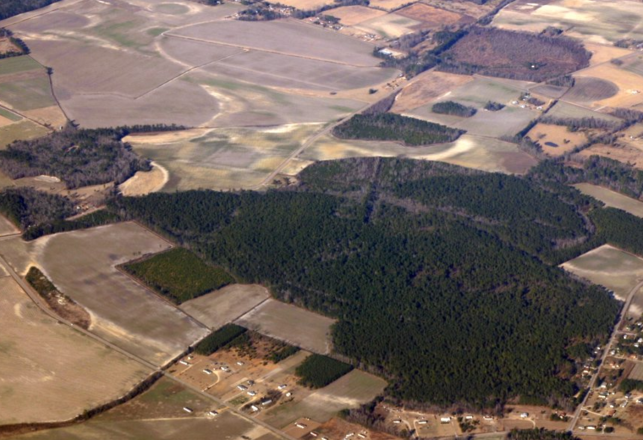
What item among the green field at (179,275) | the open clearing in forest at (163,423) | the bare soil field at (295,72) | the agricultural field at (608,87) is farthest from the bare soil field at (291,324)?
the agricultural field at (608,87)

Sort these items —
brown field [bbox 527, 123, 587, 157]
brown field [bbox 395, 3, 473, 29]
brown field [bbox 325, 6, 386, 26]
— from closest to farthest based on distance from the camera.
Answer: brown field [bbox 527, 123, 587, 157] → brown field [bbox 395, 3, 473, 29] → brown field [bbox 325, 6, 386, 26]

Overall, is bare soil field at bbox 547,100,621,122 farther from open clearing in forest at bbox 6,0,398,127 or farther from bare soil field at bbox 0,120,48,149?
bare soil field at bbox 0,120,48,149

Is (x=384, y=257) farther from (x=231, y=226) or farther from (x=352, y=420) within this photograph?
(x=352, y=420)

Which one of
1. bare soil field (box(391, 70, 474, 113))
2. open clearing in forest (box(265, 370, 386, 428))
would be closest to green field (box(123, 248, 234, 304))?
open clearing in forest (box(265, 370, 386, 428))

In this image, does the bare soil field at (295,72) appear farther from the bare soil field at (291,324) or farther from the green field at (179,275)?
the bare soil field at (291,324)

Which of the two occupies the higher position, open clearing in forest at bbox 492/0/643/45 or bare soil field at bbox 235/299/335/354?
open clearing in forest at bbox 492/0/643/45

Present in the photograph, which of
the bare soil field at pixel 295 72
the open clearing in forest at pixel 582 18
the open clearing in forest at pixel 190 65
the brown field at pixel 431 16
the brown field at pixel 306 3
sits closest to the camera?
the open clearing in forest at pixel 190 65
